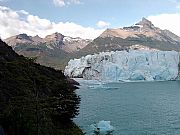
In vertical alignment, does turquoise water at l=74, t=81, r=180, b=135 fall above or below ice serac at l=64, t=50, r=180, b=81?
below

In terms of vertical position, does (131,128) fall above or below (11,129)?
below

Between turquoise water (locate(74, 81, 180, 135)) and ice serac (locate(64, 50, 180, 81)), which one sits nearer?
turquoise water (locate(74, 81, 180, 135))

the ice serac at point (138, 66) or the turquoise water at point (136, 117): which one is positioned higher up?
the ice serac at point (138, 66)

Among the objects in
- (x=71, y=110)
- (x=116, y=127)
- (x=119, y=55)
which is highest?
(x=119, y=55)

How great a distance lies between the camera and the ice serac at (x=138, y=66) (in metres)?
87.1

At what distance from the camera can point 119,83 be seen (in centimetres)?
8756

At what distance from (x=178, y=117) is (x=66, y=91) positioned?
60.7 feet

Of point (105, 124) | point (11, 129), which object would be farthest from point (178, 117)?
point (11, 129)

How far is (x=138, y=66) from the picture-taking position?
86.8 metres

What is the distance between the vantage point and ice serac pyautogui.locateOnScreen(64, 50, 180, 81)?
8706cm

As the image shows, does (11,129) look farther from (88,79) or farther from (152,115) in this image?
(88,79)

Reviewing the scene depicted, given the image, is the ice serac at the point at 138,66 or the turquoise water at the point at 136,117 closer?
the turquoise water at the point at 136,117

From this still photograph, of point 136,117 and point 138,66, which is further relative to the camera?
point 138,66

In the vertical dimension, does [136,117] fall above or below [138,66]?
below
